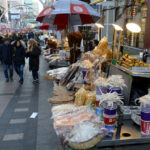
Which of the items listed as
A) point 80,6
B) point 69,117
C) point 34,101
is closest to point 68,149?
point 69,117

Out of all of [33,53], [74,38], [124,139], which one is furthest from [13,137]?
[33,53]

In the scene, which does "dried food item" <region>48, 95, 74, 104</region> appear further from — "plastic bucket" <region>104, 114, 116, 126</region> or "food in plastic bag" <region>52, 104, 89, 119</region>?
"plastic bucket" <region>104, 114, 116, 126</region>

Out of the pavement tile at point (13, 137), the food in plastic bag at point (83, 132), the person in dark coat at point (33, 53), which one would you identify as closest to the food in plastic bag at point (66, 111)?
the food in plastic bag at point (83, 132)

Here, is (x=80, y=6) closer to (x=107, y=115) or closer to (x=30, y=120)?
(x=30, y=120)

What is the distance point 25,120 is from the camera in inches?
180

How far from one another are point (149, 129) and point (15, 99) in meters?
4.90

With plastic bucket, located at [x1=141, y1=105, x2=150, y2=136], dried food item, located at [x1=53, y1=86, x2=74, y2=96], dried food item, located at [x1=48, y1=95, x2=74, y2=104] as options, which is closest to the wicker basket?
plastic bucket, located at [x1=141, y1=105, x2=150, y2=136]

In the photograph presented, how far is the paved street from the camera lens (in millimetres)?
3582

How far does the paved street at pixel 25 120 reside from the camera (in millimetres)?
3582

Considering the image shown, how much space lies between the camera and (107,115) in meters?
2.12

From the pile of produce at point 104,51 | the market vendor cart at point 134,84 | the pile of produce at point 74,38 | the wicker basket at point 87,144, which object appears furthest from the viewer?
the pile of produce at point 74,38

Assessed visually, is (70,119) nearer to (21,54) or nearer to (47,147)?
(47,147)

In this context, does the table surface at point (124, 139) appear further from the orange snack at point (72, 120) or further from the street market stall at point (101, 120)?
the orange snack at point (72, 120)

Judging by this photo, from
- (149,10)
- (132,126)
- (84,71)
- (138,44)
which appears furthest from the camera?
(138,44)
